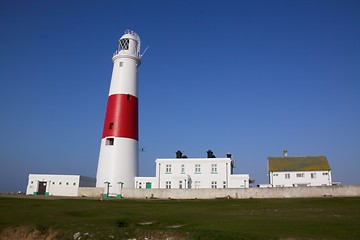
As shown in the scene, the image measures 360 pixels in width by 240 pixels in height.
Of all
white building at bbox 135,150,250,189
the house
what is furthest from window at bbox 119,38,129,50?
the house

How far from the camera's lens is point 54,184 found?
45594 mm

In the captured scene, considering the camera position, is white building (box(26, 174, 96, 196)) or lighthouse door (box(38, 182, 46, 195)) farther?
lighthouse door (box(38, 182, 46, 195))

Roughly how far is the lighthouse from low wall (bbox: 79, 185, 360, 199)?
176 cm

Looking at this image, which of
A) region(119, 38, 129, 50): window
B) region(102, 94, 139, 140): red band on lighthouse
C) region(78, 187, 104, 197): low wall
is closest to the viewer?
region(78, 187, 104, 197): low wall

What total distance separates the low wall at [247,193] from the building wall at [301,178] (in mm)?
12082

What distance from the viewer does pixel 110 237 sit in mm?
15773

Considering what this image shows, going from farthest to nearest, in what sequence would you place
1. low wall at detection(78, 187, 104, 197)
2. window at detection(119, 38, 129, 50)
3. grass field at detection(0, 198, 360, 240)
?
window at detection(119, 38, 129, 50), low wall at detection(78, 187, 104, 197), grass field at detection(0, 198, 360, 240)

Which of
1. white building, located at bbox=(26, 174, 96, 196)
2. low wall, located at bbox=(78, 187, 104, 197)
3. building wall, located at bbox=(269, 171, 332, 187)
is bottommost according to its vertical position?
low wall, located at bbox=(78, 187, 104, 197)

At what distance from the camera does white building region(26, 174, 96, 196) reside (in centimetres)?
4525

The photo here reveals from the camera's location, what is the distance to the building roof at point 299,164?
152 ft

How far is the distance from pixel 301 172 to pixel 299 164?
1.51m

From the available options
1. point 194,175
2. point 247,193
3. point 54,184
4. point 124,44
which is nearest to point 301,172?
point 194,175

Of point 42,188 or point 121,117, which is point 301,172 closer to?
point 121,117

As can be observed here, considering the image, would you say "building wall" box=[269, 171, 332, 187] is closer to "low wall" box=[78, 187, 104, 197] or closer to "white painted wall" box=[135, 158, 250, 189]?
"white painted wall" box=[135, 158, 250, 189]
